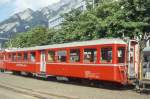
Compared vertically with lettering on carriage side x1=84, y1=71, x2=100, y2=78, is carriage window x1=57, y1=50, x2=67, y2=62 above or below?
above

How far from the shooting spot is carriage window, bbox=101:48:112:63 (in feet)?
81.3

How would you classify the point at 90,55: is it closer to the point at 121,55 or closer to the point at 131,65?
the point at 121,55

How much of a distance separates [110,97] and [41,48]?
15666 mm

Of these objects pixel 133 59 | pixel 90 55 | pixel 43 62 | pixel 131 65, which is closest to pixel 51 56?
pixel 43 62

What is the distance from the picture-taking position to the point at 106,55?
2514 centimetres

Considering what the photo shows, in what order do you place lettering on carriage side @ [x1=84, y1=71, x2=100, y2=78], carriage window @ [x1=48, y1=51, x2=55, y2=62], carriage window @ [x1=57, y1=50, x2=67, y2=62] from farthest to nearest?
carriage window @ [x1=48, y1=51, x2=55, y2=62]
carriage window @ [x1=57, y1=50, x2=67, y2=62]
lettering on carriage side @ [x1=84, y1=71, x2=100, y2=78]

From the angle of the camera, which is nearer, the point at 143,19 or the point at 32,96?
the point at 32,96

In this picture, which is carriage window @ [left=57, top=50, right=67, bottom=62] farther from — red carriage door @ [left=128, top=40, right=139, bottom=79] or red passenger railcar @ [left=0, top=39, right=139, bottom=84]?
red carriage door @ [left=128, top=40, right=139, bottom=79]

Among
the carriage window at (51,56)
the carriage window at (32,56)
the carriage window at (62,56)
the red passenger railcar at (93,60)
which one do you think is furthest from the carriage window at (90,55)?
the carriage window at (32,56)

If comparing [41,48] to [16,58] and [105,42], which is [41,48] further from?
[105,42]

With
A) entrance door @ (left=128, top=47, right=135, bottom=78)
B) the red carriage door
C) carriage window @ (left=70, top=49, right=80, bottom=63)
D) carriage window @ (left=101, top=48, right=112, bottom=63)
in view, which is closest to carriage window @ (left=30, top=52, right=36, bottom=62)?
carriage window @ (left=70, top=49, right=80, bottom=63)

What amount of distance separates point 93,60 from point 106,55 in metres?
1.39

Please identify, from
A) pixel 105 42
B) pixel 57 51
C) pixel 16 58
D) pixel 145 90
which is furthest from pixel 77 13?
pixel 145 90

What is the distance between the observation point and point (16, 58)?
139 ft
